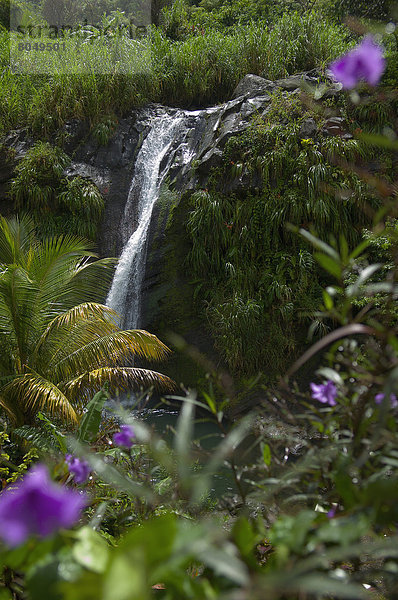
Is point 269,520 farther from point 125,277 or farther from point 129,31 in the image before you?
point 129,31

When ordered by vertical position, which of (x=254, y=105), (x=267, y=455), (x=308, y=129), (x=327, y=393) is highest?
(x=254, y=105)

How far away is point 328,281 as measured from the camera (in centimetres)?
632

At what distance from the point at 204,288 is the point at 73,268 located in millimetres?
2434

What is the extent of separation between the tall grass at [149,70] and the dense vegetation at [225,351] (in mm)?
46

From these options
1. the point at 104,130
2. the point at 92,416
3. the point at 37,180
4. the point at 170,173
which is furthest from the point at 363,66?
the point at 104,130

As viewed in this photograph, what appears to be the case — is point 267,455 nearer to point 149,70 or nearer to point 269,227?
point 269,227

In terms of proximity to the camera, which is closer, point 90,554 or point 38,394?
point 90,554

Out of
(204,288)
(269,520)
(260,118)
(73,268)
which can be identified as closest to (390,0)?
(260,118)

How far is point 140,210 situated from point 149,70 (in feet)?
→ 12.3

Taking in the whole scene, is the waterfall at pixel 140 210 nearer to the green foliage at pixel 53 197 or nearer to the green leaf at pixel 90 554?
the green foliage at pixel 53 197

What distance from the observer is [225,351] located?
243 inches

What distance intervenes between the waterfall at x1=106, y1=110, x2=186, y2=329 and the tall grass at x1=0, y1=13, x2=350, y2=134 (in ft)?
3.19

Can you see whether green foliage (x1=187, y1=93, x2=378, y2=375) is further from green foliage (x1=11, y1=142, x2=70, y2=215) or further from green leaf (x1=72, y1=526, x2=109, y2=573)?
green leaf (x1=72, y1=526, x2=109, y2=573)

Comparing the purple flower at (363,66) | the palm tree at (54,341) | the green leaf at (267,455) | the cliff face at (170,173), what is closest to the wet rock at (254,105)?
the cliff face at (170,173)
